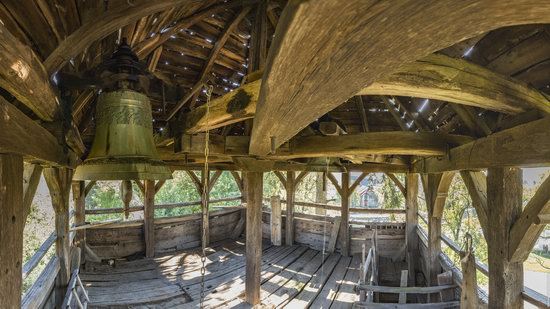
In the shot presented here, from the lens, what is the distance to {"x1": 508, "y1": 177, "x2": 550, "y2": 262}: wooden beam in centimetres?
180

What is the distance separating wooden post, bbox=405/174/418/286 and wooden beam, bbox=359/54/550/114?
5.80 meters

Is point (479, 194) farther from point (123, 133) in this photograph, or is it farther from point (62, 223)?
point (62, 223)

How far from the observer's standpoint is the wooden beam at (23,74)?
95 cm

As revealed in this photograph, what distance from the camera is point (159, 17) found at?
2074 millimetres

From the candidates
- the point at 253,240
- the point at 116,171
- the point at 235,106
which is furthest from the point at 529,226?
the point at 253,240

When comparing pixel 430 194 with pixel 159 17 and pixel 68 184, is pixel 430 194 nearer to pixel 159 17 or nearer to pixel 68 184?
pixel 159 17

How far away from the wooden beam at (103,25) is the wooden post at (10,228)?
542 millimetres

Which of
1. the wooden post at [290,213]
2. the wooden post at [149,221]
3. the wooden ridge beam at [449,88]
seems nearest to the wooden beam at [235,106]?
the wooden ridge beam at [449,88]

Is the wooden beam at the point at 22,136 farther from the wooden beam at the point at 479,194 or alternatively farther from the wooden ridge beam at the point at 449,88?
the wooden beam at the point at 479,194

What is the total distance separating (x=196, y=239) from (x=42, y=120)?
25.1 ft

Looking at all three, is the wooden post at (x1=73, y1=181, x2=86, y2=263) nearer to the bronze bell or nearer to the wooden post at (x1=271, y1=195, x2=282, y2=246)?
Answer: the wooden post at (x1=271, y1=195, x2=282, y2=246)

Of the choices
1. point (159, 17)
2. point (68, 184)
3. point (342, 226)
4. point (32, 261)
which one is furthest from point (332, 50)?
point (342, 226)

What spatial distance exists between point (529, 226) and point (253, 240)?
349cm

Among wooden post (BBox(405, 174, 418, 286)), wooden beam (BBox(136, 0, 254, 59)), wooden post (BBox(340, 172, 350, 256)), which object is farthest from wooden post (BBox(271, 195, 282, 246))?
wooden beam (BBox(136, 0, 254, 59))
